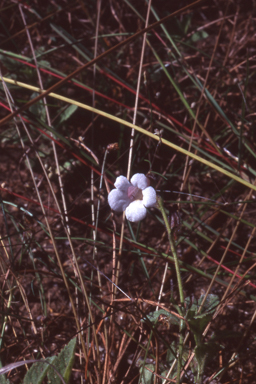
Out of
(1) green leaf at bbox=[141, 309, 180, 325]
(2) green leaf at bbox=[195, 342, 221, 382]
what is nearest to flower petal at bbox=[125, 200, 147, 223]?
(1) green leaf at bbox=[141, 309, 180, 325]

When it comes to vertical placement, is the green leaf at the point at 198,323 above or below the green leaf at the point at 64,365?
above

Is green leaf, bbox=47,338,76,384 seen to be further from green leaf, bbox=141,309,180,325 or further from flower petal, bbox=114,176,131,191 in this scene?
flower petal, bbox=114,176,131,191

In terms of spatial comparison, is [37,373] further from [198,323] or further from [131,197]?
[131,197]

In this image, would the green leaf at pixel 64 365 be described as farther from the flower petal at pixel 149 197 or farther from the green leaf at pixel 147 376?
the flower petal at pixel 149 197

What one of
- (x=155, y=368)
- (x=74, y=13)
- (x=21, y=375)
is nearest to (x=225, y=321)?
(x=155, y=368)

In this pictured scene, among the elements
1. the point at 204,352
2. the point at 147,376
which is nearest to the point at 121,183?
the point at 204,352

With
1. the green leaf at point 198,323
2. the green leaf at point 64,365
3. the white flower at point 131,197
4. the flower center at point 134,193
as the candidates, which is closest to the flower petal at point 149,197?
the white flower at point 131,197

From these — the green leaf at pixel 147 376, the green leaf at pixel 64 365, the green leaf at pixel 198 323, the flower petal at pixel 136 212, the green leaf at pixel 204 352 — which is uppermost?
the flower petal at pixel 136 212
